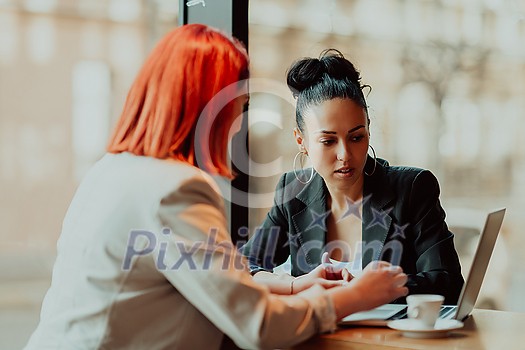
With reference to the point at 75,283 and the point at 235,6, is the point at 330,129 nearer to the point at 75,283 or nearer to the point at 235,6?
the point at 235,6

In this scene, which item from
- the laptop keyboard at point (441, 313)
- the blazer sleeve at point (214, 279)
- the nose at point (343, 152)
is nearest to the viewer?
the blazer sleeve at point (214, 279)

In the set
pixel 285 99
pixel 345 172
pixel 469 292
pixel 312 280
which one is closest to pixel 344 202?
pixel 345 172

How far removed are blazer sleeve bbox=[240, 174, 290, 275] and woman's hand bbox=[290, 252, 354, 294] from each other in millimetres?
432

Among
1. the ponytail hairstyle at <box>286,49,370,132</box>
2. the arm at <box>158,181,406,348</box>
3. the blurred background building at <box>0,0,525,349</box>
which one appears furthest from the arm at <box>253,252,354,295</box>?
the blurred background building at <box>0,0,525,349</box>

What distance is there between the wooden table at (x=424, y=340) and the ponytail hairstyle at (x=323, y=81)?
2.55 feet

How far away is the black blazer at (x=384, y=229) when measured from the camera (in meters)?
1.96

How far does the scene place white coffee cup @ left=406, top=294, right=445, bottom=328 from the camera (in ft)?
4.74

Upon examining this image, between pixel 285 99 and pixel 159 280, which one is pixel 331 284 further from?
pixel 285 99

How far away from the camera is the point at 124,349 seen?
4.35ft

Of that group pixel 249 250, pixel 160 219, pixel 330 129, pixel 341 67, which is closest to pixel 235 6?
pixel 341 67

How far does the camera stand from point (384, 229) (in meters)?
2.08

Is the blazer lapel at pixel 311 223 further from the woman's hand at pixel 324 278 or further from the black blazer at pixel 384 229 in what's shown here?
the woman's hand at pixel 324 278

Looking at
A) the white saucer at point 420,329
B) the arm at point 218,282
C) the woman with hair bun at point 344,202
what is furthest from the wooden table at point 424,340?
the woman with hair bun at point 344,202

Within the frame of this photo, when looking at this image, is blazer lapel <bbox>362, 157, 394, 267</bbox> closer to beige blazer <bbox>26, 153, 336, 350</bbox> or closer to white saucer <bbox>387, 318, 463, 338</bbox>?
white saucer <bbox>387, 318, 463, 338</bbox>
